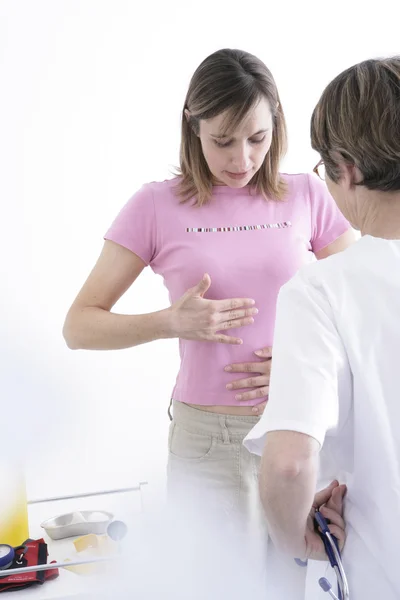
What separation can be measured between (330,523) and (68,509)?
1.29 m

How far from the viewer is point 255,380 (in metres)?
Result: 1.49

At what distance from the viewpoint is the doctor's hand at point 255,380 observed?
1.49 m

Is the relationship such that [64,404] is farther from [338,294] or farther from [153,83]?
[338,294]

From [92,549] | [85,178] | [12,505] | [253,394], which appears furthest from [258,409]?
[85,178]

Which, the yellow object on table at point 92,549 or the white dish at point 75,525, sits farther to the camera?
the white dish at point 75,525

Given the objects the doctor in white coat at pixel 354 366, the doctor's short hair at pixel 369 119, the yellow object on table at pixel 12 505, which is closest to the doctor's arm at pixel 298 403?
the doctor in white coat at pixel 354 366

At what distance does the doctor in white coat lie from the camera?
0.83m

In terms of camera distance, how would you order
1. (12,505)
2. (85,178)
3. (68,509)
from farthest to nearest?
(85,178), (68,509), (12,505)

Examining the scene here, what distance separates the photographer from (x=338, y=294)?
85 cm

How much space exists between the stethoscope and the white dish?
852 millimetres

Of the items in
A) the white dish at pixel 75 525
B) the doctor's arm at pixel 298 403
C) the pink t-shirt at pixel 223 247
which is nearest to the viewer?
the doctor's arm at pixel 298 403

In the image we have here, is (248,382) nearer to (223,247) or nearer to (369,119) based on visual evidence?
(223,247)

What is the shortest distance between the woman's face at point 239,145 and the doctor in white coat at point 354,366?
56cm

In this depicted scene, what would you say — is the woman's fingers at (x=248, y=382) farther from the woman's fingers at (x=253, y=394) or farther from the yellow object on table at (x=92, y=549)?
the yellow object on table at (x=92, y=549)
